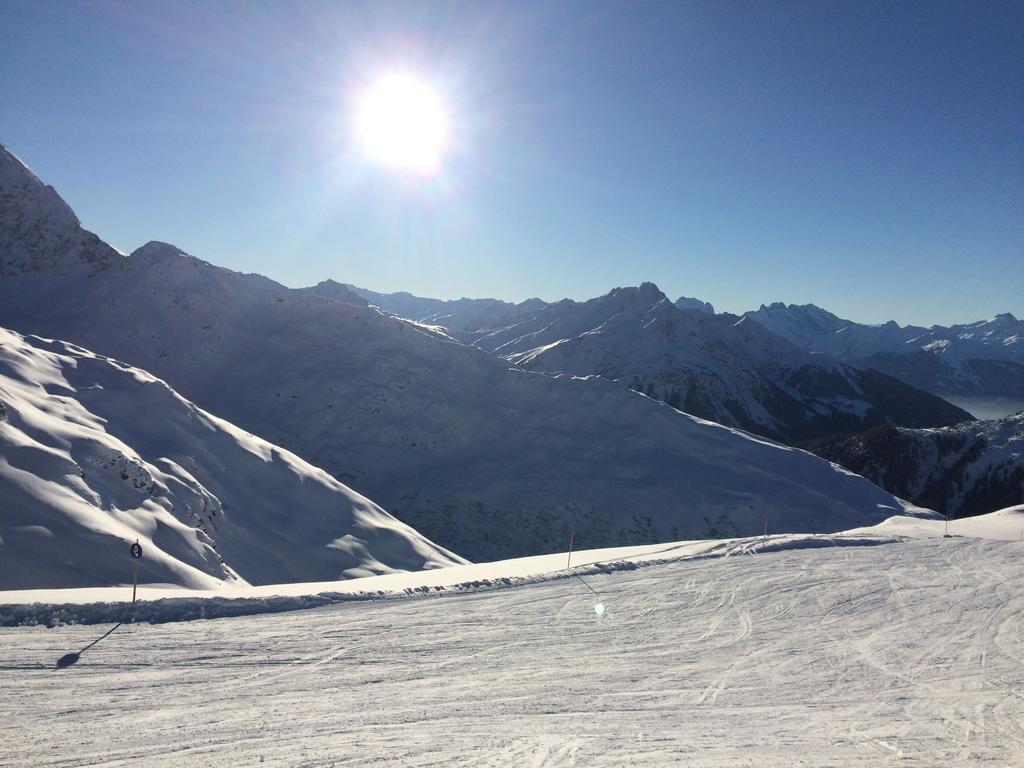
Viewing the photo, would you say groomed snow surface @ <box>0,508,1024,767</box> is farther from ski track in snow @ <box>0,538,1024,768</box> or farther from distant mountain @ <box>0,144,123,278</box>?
distant mountain @ <box>0,144,123,278</box>

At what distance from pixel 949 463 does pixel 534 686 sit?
150182mm

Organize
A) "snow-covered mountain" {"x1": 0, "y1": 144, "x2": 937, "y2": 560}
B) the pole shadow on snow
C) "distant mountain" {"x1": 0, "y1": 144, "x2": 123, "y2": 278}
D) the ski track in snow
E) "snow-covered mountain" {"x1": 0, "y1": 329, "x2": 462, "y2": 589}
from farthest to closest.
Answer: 1. "distant mountain" {"x1": 0, "y1": 144, "x2": 123, "y2": 278}
2. "snow-covered mountain" {"x1": 0, "y1": 144, "x2": 937, "y2": 560}
3. "snow-covered mountain" {"x1": 0, "y1": 329, "x2": 462, "y2": 589}
4. the pole shadow on snow
5. the ski track in snow

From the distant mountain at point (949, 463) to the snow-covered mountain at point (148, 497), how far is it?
128 metres

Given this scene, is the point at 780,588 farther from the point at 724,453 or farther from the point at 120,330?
the point at 120,330

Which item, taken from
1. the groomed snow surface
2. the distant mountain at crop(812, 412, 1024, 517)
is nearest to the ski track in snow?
the groomed snow surface

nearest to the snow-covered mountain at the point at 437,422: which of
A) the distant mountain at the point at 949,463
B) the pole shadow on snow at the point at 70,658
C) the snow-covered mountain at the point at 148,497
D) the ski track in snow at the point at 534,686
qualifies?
the snow-covered mountain at the point at 148,497

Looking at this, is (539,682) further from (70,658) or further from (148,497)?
(148,497)

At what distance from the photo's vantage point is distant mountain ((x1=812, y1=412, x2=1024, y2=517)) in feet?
384

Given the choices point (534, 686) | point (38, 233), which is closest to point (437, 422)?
point (534, 686)

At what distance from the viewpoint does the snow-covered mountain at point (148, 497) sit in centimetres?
1527

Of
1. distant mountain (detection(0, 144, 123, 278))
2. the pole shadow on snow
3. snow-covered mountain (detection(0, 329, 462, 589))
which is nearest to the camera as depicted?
the pole shadow on snow

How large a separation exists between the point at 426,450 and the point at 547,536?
A: 15.8 metres

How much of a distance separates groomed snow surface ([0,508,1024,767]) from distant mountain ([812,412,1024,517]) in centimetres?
12697

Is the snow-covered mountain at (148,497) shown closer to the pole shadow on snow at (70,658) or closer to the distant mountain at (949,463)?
the pole shadow on snow at (70,658)
